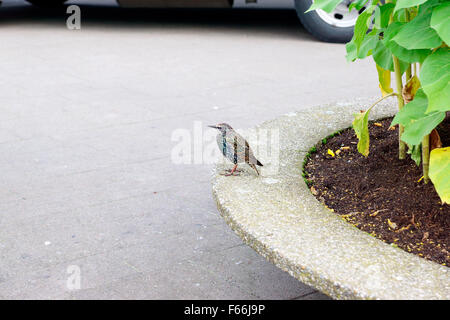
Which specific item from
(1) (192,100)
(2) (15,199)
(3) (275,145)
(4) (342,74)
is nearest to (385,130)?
(3) (275,145)

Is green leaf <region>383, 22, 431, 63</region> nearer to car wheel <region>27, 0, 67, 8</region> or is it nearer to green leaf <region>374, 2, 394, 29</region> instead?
green leaf <region>374, 2, 394, 29</region>

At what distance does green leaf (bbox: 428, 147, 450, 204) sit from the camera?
2.31 metres

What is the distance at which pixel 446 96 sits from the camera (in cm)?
208

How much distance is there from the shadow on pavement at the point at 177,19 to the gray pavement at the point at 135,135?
0.05 m

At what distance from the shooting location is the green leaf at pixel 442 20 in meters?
2.06

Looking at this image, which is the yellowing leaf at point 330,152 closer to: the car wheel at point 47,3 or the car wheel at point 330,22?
the car wheel at point 330,22

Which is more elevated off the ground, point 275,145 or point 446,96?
point 446,96

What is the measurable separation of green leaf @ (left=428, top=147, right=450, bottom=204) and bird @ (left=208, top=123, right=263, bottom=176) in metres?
0.91

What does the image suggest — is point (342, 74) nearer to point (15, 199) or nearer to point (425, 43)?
point (15, 199)

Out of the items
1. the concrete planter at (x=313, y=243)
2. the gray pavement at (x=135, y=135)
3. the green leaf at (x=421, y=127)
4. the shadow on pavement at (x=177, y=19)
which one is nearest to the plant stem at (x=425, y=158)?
the green leaf at (x=421, y=127)

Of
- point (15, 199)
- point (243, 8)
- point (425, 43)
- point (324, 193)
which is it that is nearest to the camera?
point (425, 43)

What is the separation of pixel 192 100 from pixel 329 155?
3044mm

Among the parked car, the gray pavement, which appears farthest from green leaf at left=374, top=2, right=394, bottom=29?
the parked car

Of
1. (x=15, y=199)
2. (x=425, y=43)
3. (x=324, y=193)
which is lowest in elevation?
(x=15, y=199)
